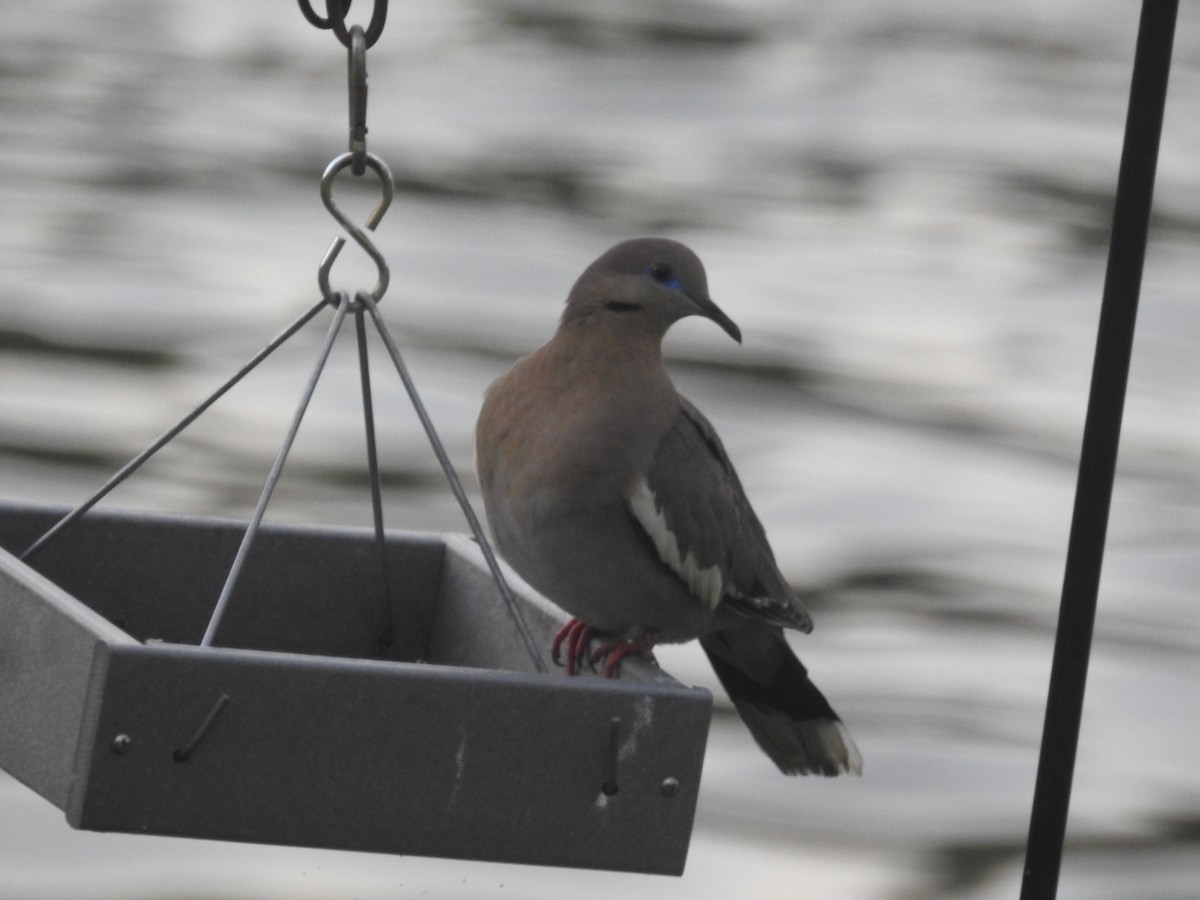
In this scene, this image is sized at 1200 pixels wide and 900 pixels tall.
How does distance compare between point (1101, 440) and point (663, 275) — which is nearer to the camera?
point (1101, 440)

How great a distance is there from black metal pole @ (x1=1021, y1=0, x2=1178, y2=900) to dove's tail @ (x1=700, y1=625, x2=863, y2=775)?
2.89 feet

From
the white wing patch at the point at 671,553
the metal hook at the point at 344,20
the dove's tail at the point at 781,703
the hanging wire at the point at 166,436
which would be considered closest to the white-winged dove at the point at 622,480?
the white wing patch at the point at 671,553

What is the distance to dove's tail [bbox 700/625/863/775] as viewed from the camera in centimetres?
347

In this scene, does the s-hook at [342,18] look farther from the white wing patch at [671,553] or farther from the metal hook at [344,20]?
the white wing patch at [671,553]

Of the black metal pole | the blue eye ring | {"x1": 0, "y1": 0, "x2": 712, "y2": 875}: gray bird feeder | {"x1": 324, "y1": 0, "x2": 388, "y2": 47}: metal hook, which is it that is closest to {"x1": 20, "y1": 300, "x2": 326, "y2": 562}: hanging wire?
{"x1": 0, "y1": 0, "x2": 712, "y2": 875}: gray bird feeder

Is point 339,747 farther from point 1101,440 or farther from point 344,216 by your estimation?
point 1101,440

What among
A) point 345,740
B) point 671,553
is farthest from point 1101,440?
point 345,740

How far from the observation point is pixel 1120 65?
16.6 meters

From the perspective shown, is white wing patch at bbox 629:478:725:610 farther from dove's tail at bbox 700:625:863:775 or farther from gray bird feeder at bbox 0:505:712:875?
gray bird feeder at bbox 0:505:712:875

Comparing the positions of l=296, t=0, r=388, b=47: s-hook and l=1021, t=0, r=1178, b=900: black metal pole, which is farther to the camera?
l=296, t=0, r=388, b=47: s-hook

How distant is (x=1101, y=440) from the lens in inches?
101

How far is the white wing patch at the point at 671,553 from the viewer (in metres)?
3.11

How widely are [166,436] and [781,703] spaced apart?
3.49 feet

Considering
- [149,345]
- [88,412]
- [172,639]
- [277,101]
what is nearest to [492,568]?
[172,639]
